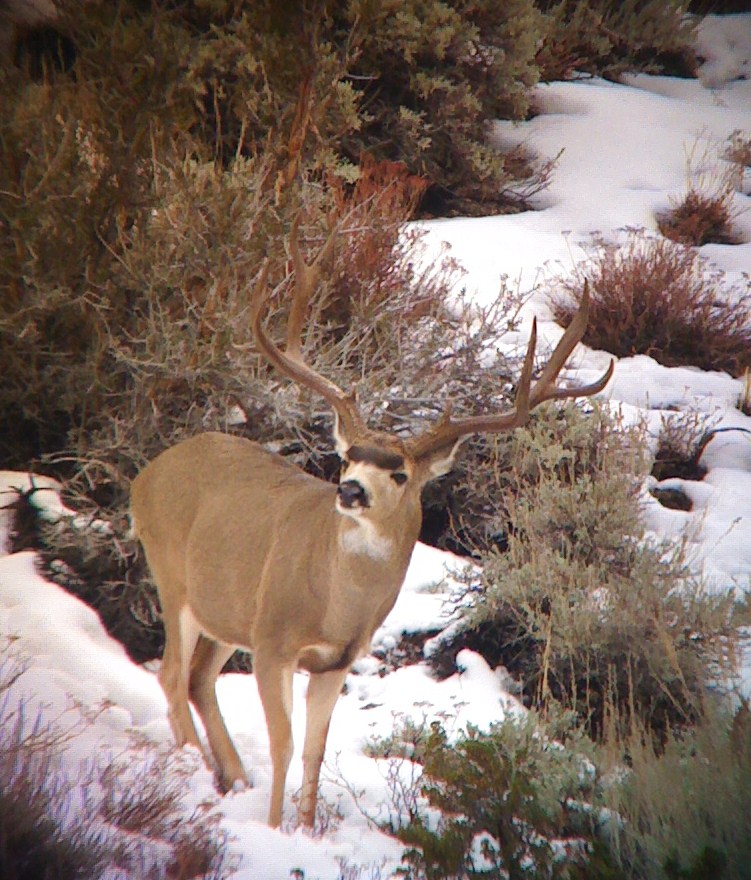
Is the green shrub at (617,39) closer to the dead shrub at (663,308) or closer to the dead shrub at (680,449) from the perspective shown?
the dead shrub at (663,308)

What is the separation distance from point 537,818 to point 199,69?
541cm

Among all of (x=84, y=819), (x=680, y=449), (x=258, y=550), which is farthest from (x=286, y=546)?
(x=680, y=449)

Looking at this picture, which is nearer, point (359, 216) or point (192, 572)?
point (192, 572)

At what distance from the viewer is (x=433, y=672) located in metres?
4.23

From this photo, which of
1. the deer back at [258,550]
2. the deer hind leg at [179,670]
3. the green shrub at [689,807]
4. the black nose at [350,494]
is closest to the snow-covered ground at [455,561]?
the deer hind leg at [179,670]

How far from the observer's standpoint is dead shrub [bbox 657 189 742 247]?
566 cm

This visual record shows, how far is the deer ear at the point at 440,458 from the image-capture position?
299 centimetres

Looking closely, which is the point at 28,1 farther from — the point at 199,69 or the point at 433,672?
the point at 433,672

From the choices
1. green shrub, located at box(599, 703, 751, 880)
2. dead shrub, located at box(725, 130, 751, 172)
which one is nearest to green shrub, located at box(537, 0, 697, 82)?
dead shrub, located at box(725, 130, 751, 172)

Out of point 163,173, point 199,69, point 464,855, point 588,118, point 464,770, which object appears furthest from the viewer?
point 199,69

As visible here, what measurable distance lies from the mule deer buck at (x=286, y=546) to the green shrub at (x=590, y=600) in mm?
969

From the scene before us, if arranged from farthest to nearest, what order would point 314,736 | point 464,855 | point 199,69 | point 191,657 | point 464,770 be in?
point 199,69 < point 191,657 < point 314,736 < point 464,770 < point 464,855

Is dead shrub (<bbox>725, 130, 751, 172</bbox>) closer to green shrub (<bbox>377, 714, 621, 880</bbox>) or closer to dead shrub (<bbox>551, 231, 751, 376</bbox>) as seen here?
dead shrub (<bbox>551, 231, 751, 376</bbox>)

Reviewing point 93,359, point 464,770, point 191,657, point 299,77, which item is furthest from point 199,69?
point 464,770
